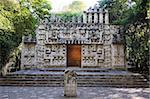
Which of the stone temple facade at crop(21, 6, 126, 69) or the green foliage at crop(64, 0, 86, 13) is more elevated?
the green foliage at crop(64, 0, 86, 13)

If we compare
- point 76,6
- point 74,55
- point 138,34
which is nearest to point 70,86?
point 138,34

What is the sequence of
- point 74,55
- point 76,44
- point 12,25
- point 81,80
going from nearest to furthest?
point 81,80, point 12,25, point 76,44, point 74,55

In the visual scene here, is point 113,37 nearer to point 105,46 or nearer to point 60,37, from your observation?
point 105,46

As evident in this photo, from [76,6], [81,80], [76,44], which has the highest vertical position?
[76,6]

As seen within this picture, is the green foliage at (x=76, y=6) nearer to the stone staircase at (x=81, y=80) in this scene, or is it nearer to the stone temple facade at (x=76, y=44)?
the stone temple facade at (x=76, y=44)

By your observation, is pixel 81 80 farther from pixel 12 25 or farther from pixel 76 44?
pixel 76 44

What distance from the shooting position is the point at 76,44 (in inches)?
751

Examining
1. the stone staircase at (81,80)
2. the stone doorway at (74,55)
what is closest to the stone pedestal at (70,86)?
the stone staircase at (81,80)

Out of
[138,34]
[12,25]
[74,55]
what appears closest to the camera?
[12,25]

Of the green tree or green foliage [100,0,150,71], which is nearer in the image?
the green tree

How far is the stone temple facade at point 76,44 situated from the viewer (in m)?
18.9

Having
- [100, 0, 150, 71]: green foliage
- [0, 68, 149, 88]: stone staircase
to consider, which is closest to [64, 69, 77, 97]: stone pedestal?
[0, 68, 149, 88]: stone staircase

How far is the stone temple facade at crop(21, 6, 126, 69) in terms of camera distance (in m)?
18.9

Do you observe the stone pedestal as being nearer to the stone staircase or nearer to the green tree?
the stone staircase
